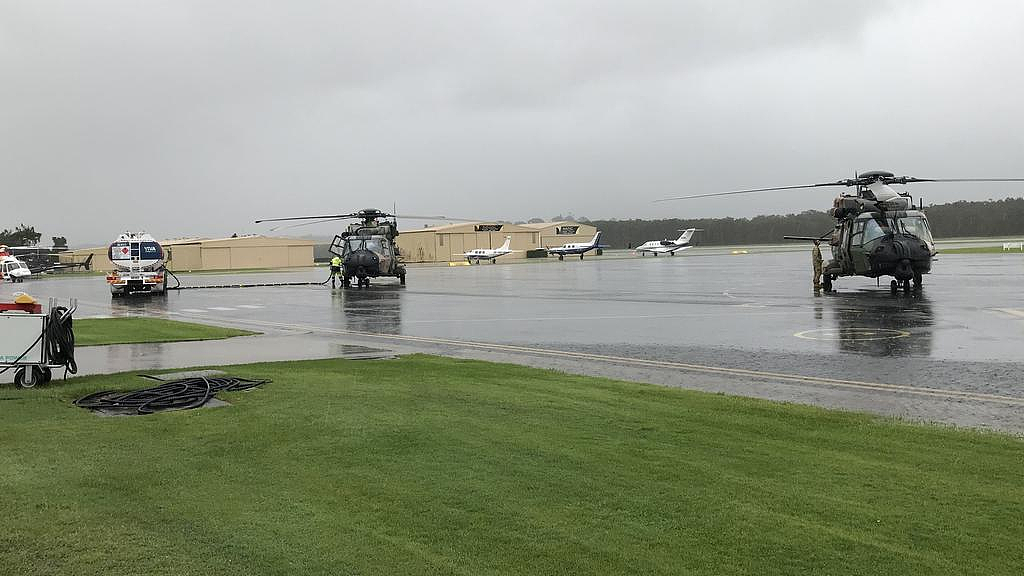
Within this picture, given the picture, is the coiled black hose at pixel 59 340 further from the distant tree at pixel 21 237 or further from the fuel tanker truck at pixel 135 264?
the distant tree at pixel 21 237

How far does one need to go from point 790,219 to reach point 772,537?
599ft

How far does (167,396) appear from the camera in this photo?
9.33 metres

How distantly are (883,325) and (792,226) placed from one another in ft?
521

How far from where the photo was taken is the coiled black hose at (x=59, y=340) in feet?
35.0

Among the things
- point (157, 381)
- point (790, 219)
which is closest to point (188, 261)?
point (157, 381)

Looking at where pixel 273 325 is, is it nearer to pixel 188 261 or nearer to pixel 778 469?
pixel 778 469

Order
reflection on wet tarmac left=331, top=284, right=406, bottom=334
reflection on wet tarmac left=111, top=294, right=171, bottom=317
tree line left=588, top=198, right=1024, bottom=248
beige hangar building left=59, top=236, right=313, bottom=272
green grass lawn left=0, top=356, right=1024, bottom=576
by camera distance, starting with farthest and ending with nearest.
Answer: tree line left=588, top=198, right=1024, bottom=248 → beige hangar building left=59, top=236, right=313, bottom=272 → reflection on wet tarmac left=111, top=294, right=171, bottom=317 → reflection on wet tarmac left=331, top=284, right=406, bottom=334 → green grass lawn left=0, top=356, right=1024, bottom=576

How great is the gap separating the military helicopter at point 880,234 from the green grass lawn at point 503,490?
20.0 meters

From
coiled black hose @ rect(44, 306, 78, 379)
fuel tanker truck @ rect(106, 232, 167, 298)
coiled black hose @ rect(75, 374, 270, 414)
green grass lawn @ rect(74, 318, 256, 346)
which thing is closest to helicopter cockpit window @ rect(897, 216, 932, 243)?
green grass lawn @ rect(74, 318, 256, 346)

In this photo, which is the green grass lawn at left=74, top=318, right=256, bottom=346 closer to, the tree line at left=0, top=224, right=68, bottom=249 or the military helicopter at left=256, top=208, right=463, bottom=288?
the military helicopter at left=256, top=208, right=463, bottom=288

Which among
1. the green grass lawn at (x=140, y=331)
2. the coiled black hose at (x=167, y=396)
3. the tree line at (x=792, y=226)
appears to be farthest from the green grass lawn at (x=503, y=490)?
the tree line at (x=792, y=226)

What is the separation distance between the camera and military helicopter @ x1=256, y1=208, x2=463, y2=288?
3956cm

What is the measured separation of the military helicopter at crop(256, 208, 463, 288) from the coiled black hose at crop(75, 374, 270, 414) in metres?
29.2

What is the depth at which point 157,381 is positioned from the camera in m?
10.7
